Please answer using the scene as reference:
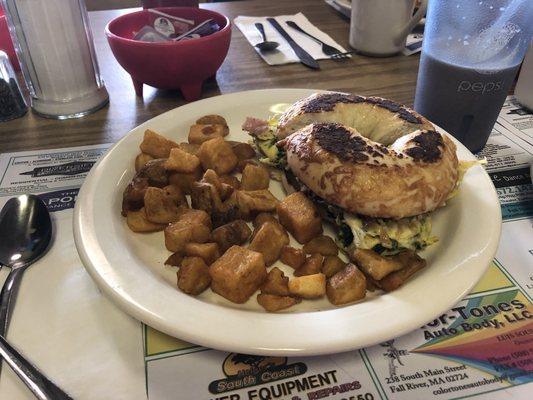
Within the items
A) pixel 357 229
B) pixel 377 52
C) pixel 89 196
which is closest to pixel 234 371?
pixel 357 229

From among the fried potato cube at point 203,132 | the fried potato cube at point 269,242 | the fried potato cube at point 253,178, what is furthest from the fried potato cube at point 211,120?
the fried potato cube at point 269,242

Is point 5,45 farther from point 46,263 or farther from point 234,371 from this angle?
point 234,371

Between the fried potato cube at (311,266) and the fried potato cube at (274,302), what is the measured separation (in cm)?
7

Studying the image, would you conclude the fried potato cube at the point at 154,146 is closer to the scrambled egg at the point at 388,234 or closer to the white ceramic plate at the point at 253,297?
the white ceramic plate at the point at 253,297

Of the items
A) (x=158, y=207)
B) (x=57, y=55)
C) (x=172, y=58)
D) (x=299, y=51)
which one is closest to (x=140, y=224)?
(x=158, y=207)

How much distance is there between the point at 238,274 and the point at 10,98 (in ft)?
3.38

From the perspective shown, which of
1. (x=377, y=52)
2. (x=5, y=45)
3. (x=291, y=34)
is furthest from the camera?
(x=291, y=34)

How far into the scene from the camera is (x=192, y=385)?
62 cm

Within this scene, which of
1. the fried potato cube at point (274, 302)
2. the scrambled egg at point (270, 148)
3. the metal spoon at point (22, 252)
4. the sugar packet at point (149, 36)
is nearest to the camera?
the metal spoon at point (22, 252)

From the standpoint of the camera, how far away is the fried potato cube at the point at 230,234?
83 cm

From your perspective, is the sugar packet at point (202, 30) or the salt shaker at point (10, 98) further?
the sugar packet at point (202, 30)

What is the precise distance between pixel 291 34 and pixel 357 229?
1.29 metres

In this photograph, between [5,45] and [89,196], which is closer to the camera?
[89,196]

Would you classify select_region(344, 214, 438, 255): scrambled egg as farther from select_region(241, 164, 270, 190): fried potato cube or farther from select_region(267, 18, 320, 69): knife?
select_region(267, 18, 320, 69): knife
